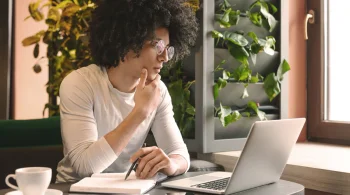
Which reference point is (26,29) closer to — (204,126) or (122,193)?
(204,126)

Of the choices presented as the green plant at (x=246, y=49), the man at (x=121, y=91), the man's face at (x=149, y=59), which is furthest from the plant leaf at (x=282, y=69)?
the man's face at (x=149, y=59)

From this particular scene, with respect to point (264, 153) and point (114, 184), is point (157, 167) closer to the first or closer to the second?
point (114, 184)

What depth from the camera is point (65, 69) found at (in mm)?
2686

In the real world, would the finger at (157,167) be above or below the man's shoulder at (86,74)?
below

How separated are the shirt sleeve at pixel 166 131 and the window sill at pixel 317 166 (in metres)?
0.37

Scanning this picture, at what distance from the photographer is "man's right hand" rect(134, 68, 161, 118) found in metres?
1.51

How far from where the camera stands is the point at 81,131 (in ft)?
4.94

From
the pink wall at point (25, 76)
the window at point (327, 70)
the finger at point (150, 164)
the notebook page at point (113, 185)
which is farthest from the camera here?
the pink wall at point (25, 76)

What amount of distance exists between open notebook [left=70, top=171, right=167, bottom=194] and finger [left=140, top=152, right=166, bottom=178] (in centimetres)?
2

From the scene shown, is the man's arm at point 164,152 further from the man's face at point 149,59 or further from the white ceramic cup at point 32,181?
the white ceramic cup at point 32,181

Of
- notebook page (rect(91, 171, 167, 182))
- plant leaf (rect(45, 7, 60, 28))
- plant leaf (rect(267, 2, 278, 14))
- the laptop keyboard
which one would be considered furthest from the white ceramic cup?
plant leaf (rect(45, 7, 60, 28))

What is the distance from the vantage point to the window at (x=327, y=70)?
2330mm

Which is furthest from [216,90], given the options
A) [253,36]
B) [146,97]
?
[146,97]

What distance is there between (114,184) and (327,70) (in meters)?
1.57
